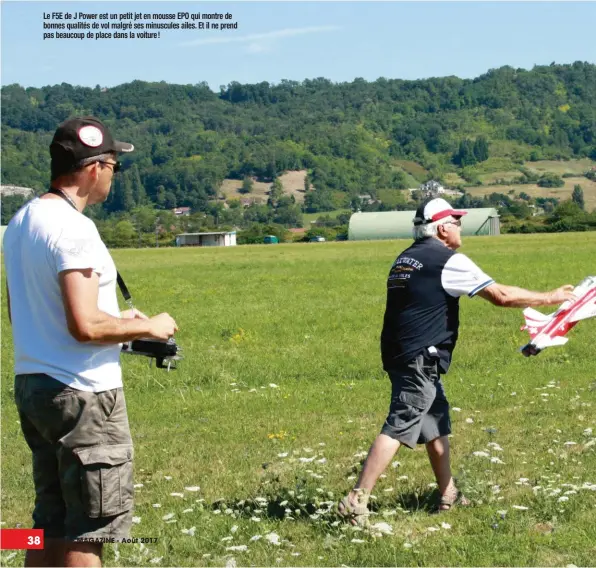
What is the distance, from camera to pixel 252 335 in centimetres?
2116

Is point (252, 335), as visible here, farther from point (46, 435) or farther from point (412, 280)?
point (46, 435)

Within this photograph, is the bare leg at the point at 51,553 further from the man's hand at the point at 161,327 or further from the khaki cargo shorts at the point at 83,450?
the man's hand at the point at 161,327

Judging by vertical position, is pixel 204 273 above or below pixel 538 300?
below

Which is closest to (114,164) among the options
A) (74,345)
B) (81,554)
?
(74,345)

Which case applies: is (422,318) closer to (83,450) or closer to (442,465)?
(442,465)

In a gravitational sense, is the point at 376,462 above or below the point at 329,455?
above

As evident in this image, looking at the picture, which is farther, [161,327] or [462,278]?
[462,278]

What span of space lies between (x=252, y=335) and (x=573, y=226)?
103523 mm

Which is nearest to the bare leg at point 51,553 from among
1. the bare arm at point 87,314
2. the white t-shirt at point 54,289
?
the white t-shirt at point 54,289

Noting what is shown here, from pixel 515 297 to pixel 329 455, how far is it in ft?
10.1

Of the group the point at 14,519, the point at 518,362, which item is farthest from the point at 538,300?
the point at 518,362

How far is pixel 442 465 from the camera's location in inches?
319

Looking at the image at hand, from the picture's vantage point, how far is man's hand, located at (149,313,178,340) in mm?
5430

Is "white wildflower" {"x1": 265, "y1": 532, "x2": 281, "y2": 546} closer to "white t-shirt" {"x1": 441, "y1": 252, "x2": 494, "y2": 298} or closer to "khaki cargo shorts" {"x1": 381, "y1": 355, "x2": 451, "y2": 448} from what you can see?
"khaki cargo shorts" {"x1": 381, "y1": 355, "x2": 451, "y2": 448}
